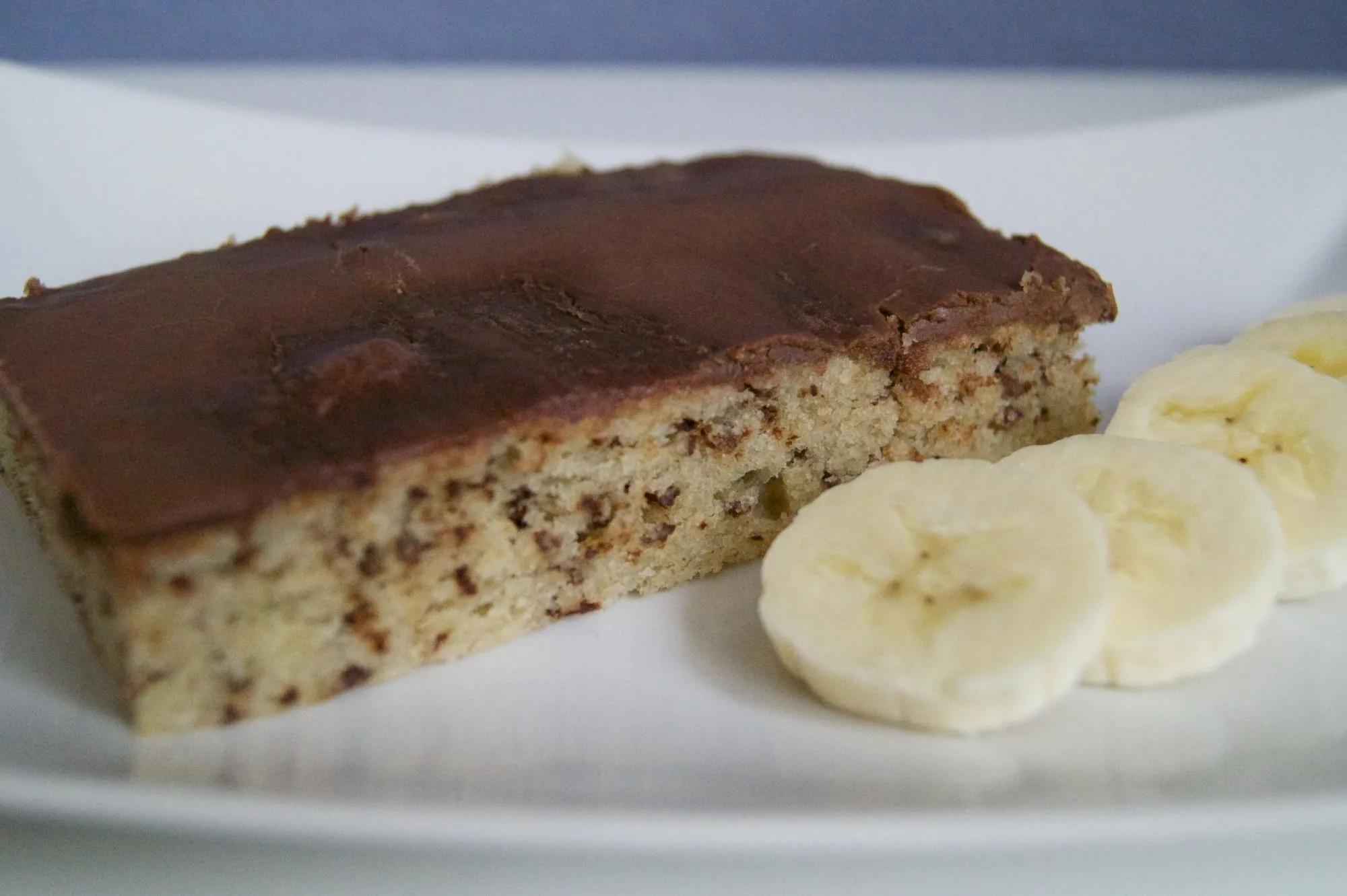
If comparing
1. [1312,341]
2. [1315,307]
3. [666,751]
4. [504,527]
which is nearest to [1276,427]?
[1312,341]

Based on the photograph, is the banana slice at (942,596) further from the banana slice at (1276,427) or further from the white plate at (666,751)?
the banana slice at (1276,427)

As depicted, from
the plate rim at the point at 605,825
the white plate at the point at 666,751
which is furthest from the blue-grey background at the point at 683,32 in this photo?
the plate rim at the point at 605,825

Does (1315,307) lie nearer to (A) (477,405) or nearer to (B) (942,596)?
(B) (942,596)

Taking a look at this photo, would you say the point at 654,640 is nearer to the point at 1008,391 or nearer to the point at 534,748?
the point at 534,748

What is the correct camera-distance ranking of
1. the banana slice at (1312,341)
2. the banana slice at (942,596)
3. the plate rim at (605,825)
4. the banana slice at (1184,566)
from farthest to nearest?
1. the banana slice at (1312,341)
2. the banana slice at (1184,566)
3. the banana slice at (942,596)
4. the plate rim at (605,825)

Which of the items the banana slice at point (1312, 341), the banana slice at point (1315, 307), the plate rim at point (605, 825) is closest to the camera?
the plate rim at point (605, 825)

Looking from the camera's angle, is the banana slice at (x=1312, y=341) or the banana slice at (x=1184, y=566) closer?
the banana slice at (x=1184, y=566)

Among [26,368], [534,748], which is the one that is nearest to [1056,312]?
[534,748]

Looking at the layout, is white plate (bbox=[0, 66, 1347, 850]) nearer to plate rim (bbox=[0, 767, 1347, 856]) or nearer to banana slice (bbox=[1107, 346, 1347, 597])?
plate rim (bbox=[0, 767, 1347, 856])
